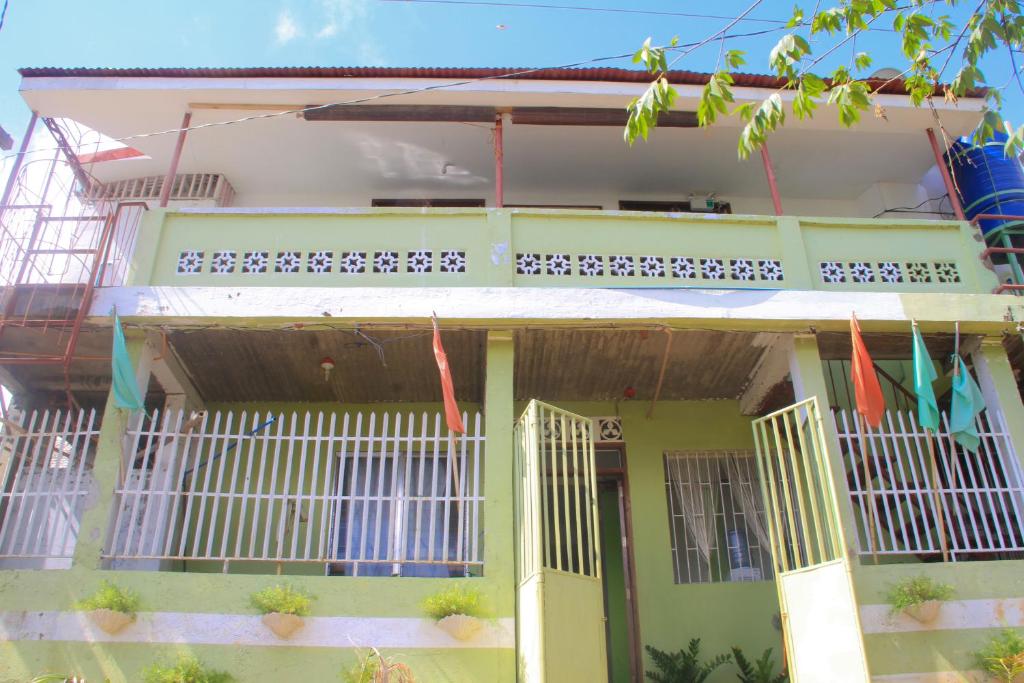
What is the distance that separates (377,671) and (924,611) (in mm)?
4153

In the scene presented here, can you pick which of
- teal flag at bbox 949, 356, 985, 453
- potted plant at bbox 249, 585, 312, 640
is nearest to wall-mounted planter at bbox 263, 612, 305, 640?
potted plant at bbox 249, 585, 312, 640

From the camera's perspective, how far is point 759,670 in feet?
25.0

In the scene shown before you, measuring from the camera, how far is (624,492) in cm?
906

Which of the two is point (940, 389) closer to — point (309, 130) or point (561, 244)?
point (561, 244)

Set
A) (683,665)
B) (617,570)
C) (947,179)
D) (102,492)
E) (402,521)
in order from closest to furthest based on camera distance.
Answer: (102,492) → (402,521) → (683,665) → (947,179) → (617,570)

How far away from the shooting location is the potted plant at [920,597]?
6496 millimetres

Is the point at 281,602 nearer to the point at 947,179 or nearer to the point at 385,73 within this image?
the point at 385,73

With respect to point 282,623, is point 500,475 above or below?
above

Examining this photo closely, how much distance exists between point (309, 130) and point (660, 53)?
513cm

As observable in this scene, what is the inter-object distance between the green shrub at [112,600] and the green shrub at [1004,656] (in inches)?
252

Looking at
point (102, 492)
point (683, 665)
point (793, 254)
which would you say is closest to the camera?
point (102, 492)

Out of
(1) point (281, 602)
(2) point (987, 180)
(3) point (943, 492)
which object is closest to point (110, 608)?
(1) point (281, 602)

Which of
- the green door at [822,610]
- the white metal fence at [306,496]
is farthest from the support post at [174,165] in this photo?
the green door at [822,610]

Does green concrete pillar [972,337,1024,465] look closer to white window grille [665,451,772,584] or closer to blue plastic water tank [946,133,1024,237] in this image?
blue plastic water tank [946,133,1024,237]
